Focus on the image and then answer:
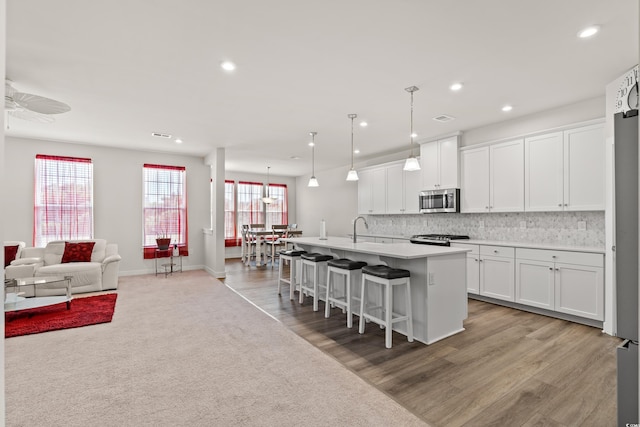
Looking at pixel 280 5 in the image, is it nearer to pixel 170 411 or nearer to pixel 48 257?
pixel 170 411

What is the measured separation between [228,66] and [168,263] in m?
5.59

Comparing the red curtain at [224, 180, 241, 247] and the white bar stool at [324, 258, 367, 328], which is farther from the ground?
the red curtain at [224, 180, 241, 247]

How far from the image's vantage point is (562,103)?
4.07m

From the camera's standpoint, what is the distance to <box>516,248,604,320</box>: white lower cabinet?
3518 mm

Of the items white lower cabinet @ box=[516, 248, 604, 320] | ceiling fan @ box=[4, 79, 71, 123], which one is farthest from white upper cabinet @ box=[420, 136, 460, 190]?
ceiling fan @ box=[4, 79, 71, 123]

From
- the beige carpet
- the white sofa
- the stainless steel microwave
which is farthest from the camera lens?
the stainless steel microwave

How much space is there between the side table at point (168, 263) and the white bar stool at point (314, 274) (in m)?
3.42

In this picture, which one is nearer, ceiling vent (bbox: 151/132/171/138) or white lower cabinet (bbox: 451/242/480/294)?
white lower cabinet (bbox: 451/242/480/294)

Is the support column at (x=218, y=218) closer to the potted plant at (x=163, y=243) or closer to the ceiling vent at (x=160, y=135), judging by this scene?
the potted plant at (x=163, y=243)

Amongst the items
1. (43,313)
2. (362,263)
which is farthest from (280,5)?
(43,313)

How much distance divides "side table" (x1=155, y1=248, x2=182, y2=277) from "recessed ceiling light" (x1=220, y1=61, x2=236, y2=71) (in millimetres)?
4845

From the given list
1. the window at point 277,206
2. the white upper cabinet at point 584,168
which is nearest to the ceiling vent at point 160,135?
the window at point 277,206

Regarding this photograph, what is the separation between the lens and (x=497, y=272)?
14.4ft

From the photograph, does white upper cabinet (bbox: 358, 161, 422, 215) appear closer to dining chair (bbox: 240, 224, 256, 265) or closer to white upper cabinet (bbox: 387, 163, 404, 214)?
white upper cabinet (bbox: 387, 163, 404, 214)
